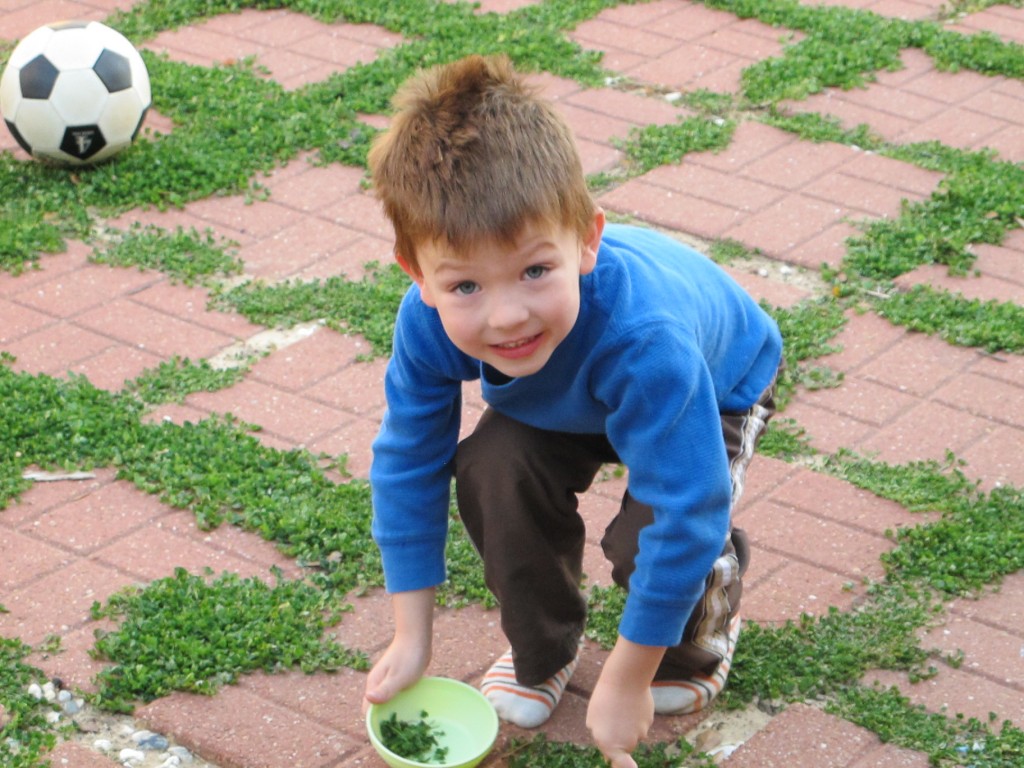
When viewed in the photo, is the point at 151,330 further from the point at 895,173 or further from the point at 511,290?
the point at 895,173

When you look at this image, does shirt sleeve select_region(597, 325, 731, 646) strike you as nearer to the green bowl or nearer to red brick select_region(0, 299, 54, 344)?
the green bowl

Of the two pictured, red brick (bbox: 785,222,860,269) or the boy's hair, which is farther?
red brick (bbox: 785,222,860,269)

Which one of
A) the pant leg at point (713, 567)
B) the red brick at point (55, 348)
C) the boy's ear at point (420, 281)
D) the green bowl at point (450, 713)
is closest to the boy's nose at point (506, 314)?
the boy's ear at point (420, 281)

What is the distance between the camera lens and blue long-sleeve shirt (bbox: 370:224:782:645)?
2.39 meters

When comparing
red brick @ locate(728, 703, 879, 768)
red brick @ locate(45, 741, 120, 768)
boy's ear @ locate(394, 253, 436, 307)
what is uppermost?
boy's ear @ locate(394, 253, 436, 307)

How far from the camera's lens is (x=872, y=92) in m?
5.70

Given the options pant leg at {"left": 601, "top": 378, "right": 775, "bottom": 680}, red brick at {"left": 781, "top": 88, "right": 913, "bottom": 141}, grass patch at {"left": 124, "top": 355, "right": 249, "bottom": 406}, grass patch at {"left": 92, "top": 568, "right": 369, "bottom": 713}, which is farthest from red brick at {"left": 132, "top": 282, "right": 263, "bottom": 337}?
red brick at {"left": 781, "top": 88, "right": 913, "bottom": 141}

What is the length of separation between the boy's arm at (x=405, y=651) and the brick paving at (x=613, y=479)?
0.16m

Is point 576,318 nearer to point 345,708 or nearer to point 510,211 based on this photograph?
point 510,211

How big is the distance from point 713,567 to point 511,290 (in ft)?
2.21

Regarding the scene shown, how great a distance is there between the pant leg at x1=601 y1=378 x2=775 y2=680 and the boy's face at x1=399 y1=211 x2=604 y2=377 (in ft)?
1.56

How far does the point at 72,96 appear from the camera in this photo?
4930 mm

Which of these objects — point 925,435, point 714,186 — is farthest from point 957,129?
point 925,435

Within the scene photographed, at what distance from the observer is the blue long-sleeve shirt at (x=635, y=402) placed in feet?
7.84
